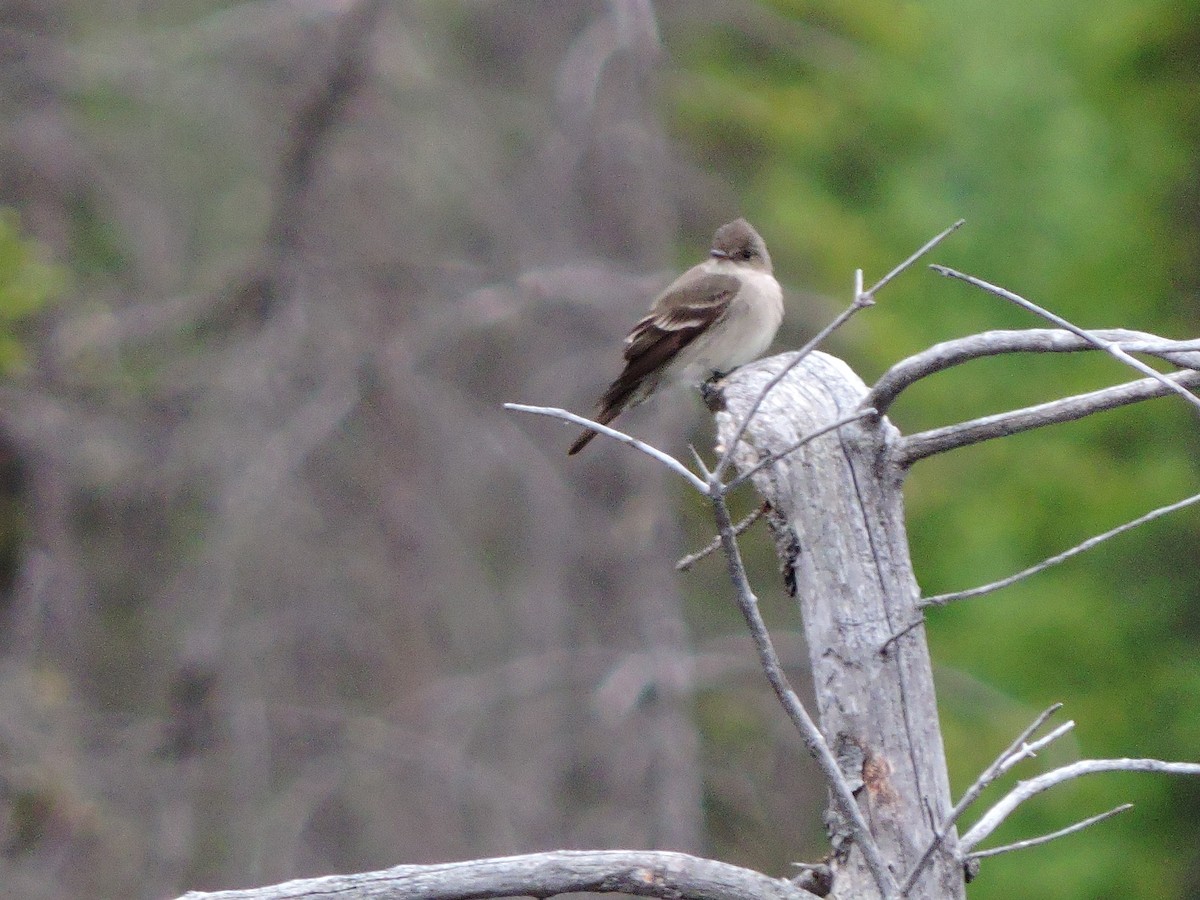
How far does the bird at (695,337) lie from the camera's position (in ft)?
22.7

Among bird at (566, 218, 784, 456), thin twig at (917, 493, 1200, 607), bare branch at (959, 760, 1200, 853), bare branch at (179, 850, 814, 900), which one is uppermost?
bird at (566, 218, 784, 456)

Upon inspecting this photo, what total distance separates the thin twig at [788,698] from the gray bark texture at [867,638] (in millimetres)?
175

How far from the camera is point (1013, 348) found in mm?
3205

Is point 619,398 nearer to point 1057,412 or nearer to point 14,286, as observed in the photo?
point 14,286

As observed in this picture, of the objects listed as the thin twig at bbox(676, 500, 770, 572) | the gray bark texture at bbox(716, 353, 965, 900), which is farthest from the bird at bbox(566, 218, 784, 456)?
the gray bark texture at bbox(716, 353, 965, 900)

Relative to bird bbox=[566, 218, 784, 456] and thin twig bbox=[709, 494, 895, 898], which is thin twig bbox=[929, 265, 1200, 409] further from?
bird bbox=[566, 218, 784, 456]

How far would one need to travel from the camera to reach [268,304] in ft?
28.0

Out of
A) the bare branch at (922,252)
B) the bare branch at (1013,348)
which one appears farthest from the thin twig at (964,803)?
the bare branch at (922,252)

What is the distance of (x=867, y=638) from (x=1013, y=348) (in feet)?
2.19

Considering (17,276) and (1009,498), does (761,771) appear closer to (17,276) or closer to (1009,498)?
(17,276)

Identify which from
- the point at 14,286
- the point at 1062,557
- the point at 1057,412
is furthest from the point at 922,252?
the point at 14,286

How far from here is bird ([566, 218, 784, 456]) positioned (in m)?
6.93

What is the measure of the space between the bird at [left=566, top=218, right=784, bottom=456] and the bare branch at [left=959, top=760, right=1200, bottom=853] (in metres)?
3.78

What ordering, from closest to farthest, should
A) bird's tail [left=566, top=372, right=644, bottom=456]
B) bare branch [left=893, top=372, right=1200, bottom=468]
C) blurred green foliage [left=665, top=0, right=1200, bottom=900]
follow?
bare branch [left=893, top=372, right=1200, bottom=468] → bird's tail [left=566, top=372, right=644, bottom=456] → blurred green foliage [left=665, top=0, right=1200, bottom=900]
